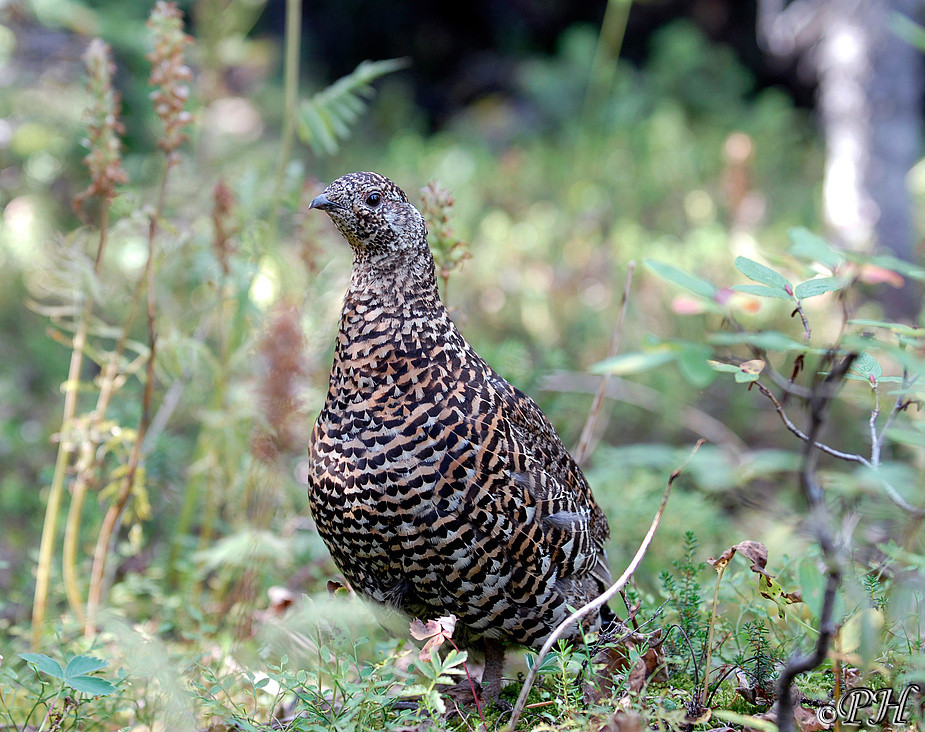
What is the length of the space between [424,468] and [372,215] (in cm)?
74

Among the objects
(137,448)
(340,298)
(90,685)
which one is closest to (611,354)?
(137,448)

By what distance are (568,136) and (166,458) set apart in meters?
8.18

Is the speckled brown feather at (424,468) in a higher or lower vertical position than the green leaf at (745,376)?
lower

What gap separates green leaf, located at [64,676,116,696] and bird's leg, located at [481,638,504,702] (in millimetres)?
1050

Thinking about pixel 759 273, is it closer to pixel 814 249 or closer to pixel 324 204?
pixel 814 249

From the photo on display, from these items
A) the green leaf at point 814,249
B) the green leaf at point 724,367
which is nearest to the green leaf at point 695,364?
the green leaf at point 724,367

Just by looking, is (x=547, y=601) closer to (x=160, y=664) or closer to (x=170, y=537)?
(x=160, y=664)

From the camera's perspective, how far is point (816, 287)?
5.62ft

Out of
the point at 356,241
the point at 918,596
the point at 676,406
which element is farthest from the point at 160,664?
the point at 676,406

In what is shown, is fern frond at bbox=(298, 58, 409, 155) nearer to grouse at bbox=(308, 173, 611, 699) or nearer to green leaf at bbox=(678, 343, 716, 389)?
grouse at bbox=(308, 173, 611, 699)

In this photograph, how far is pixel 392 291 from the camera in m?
2.25

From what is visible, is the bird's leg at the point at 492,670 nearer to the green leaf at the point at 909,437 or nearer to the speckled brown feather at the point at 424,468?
the speckled brown feather at the point at 424,468

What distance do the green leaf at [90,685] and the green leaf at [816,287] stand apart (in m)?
1.85

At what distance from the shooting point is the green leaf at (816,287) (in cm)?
170
